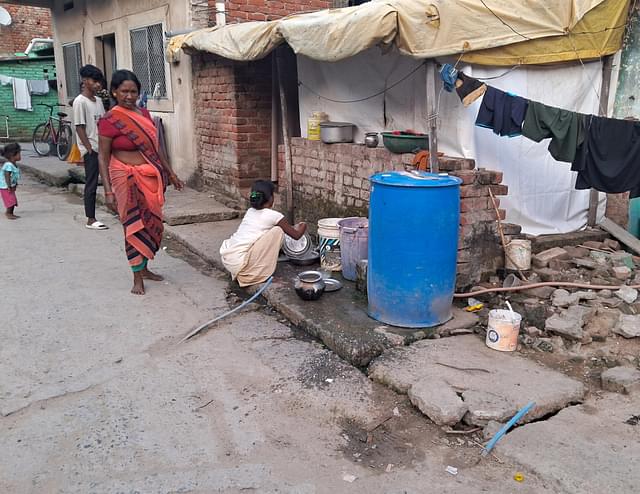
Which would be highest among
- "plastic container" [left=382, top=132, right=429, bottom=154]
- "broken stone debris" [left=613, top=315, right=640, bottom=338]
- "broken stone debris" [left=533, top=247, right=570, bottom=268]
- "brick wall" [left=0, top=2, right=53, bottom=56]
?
"brick wall" [left=0, top=2, right=53, bottom=56]

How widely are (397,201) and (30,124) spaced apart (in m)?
17.9

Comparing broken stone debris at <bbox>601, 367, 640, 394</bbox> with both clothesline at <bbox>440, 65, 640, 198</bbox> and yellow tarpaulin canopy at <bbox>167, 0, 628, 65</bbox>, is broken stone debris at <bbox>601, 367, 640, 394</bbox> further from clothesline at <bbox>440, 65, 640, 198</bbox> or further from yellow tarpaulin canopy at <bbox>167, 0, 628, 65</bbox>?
yellow tarpaulin canopy at <bbox>167, 0, 628, 65</bbox>

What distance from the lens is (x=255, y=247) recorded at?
4816 mm

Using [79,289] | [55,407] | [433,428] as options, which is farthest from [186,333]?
[433,428]

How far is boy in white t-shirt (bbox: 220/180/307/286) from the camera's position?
475cm

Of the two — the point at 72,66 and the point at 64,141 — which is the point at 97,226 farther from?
the point at 72,66

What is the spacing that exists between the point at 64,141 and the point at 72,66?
1620mm

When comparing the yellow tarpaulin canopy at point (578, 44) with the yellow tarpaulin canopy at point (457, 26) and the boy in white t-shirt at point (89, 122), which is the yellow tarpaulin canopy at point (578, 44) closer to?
the yellow tarpaulin canopy at point (457, 26)

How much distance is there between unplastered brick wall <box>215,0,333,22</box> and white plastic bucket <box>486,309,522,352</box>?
5.85 m

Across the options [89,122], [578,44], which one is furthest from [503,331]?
[89,122]

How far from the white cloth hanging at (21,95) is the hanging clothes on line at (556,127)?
17.2 meters

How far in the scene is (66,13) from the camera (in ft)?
39.9

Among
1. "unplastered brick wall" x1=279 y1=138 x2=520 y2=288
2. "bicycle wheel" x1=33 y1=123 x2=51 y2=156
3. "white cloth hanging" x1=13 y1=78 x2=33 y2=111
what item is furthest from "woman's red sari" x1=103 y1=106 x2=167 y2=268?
"white cloth hanging" x1=13 y1=78 x2=33 y2=111

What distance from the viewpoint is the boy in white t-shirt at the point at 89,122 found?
22.0ft
